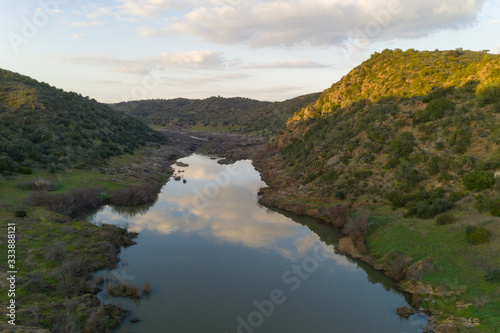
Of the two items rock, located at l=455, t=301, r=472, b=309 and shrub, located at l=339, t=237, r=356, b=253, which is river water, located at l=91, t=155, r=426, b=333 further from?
rock, located at l=455, t=301, r=472, b=309

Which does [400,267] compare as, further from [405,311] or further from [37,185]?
[37,185]

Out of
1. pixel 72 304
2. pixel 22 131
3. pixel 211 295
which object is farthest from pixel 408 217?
pixel 22 131

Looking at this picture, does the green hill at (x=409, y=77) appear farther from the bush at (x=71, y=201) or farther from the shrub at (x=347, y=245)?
the bush at (x=71, y=201)

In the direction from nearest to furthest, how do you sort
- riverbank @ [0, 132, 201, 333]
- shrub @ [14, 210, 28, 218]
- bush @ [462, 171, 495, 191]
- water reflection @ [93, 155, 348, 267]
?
riverbank @ [0, 132, 201, 333] < bush @ [462, 171, 495, 191] < shrub @ [14, 210, 28, 218] < water reflection @ [93, 155, 348, 267]

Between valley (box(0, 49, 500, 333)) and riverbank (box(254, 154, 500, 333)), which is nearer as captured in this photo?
riverbank (box(254, 154, 500, 333))

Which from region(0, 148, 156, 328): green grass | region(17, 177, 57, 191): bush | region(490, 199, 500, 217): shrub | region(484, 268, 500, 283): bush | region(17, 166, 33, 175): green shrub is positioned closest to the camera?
region(0, 148, 156, 328): green grass

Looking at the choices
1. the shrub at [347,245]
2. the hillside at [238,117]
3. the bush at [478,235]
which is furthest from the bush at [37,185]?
the hillside at [238,117]

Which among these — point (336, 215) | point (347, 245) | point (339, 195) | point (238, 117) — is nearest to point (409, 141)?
point (339, 195)

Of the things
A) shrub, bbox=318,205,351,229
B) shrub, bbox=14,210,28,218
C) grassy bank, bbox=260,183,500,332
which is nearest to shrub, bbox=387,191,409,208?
grassy bank, bbox=260,183,500,332
